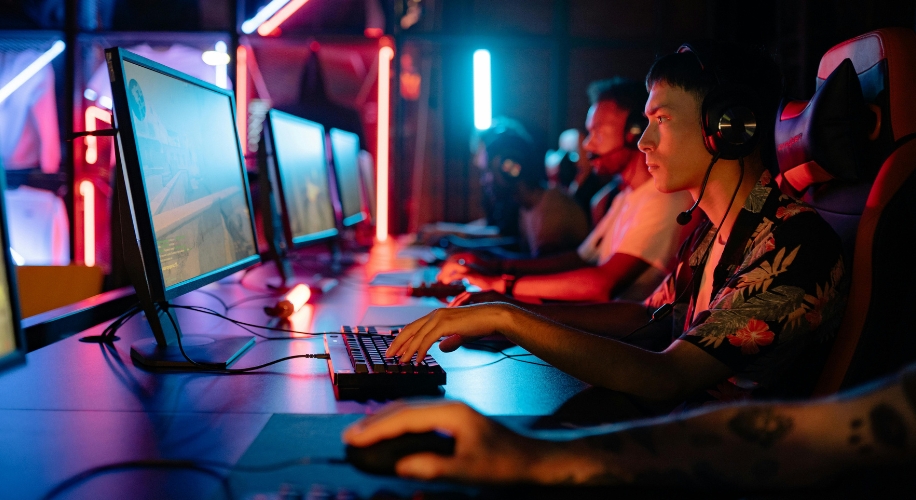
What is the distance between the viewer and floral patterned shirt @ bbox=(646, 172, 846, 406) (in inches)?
38.3

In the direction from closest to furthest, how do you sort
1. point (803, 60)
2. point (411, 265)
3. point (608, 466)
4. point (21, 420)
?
point (608, 466) < point (21, 420) < point (411, 265) < point (803, 60)

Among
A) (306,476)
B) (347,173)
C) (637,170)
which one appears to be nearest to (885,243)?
(306,476)

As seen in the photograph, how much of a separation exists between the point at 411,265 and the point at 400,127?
2.48 m

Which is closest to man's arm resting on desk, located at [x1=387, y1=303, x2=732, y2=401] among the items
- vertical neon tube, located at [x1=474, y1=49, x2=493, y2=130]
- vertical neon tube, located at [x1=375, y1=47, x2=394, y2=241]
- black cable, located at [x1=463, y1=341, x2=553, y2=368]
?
black cable, located at [x1=463, y1=341, x2=553, y2=368]

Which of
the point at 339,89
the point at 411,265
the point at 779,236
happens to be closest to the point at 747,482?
the point at 779,236

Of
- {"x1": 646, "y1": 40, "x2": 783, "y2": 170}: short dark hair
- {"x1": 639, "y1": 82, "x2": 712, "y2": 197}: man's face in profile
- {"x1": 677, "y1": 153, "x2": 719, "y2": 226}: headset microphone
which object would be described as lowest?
{"x1": 677, "y1": 153, "x2": 719, "y2": 226}: headset microphone

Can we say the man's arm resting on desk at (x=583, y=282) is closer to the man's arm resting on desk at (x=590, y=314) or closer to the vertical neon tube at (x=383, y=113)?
the man's arm resting on desk at (x=590, y=314)

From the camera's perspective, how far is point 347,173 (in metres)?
3.04

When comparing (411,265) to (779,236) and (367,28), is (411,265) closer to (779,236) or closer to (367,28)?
(779,236)

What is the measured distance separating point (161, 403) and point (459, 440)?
0.47 metres

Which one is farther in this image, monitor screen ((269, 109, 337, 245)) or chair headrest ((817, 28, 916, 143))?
monitor screen ((269, 109, 337, 245))

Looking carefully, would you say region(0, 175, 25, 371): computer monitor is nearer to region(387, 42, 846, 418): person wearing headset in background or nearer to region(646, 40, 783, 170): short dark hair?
region(387, 42, 846, 418): person wearing headset in background

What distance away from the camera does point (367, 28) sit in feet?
16.0

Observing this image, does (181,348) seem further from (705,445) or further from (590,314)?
(590,314)
